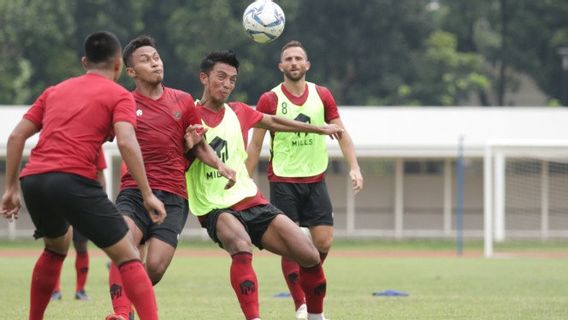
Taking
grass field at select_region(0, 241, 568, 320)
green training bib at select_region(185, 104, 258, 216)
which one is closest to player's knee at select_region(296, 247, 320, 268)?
green training bib at select_region(185, 104, 258, 216)

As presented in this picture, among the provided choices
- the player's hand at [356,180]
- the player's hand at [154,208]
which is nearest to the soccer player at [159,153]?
the player's hand at [154,208]

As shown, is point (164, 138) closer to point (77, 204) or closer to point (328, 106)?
point (77, 204)

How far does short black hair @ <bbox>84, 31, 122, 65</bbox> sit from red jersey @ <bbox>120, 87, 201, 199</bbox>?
1502 mm

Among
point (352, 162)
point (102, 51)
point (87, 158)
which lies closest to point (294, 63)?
point (352, 162)

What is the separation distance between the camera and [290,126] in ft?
33.1

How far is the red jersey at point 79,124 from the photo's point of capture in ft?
25.6

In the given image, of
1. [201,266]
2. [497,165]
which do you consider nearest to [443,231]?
[497,165]

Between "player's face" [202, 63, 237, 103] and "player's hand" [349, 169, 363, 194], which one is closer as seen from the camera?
"player's face" [202, 63, 237, 103]

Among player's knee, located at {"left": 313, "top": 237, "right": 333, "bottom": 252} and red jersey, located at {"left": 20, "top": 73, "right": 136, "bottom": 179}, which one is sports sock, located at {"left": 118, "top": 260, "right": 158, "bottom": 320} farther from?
player's knee, located at {"left": 313, "top": 237, "right": 333, "bottom": 252}

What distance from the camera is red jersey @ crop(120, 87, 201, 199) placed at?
9438 millimetres

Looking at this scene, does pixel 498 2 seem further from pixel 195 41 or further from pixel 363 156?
pixel 363 156

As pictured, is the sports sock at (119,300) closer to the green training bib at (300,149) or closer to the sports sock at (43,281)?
the sports sock at (43,281)

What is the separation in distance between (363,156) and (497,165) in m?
5.97

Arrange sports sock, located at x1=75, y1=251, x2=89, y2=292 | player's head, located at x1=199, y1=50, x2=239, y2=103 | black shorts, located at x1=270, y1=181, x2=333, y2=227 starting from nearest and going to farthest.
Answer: player's head, located at x1=199, y1=50, x2=239, y2=103
black shorts, located at x1=270, y1=181, x2=333, y2=227
sports sock, located at x1=75, y1=251, x2=89, y2=292
